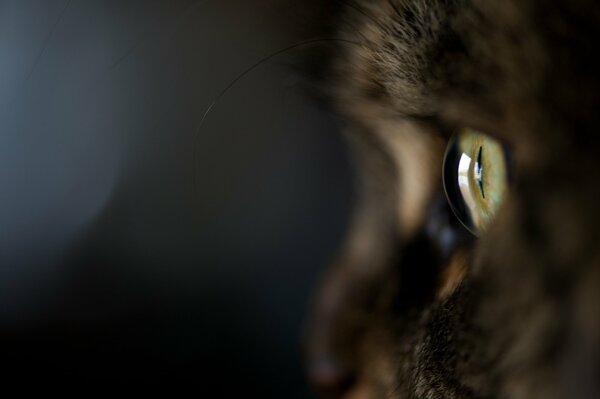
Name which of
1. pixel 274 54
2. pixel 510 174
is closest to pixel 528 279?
pixel 510 174

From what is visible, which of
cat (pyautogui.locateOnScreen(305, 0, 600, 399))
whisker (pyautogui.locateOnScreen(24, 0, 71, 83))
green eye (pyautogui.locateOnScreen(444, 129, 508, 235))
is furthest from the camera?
whisker (pyautogui.locateOnScreen(24, 0, 71, 83))

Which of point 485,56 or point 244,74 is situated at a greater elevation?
point 244,74

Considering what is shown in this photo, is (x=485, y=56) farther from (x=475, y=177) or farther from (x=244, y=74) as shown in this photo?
(x=244, y=74)

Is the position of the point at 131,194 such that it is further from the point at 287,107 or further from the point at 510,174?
the point at 510,174

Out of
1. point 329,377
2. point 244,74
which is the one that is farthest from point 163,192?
point 329,377

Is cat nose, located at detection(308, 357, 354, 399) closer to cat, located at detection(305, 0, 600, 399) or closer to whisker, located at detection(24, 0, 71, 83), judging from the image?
cat, located at detection(305, 0, 600, 399)

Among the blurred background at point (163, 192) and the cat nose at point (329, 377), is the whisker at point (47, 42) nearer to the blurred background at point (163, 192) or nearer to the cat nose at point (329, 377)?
the blurred background at point (163, 192)

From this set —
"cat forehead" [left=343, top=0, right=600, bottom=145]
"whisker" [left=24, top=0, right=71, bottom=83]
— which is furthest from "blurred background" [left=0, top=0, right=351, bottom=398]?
"cat forehead" [left=343, top=0, right=600, bottom=145]
